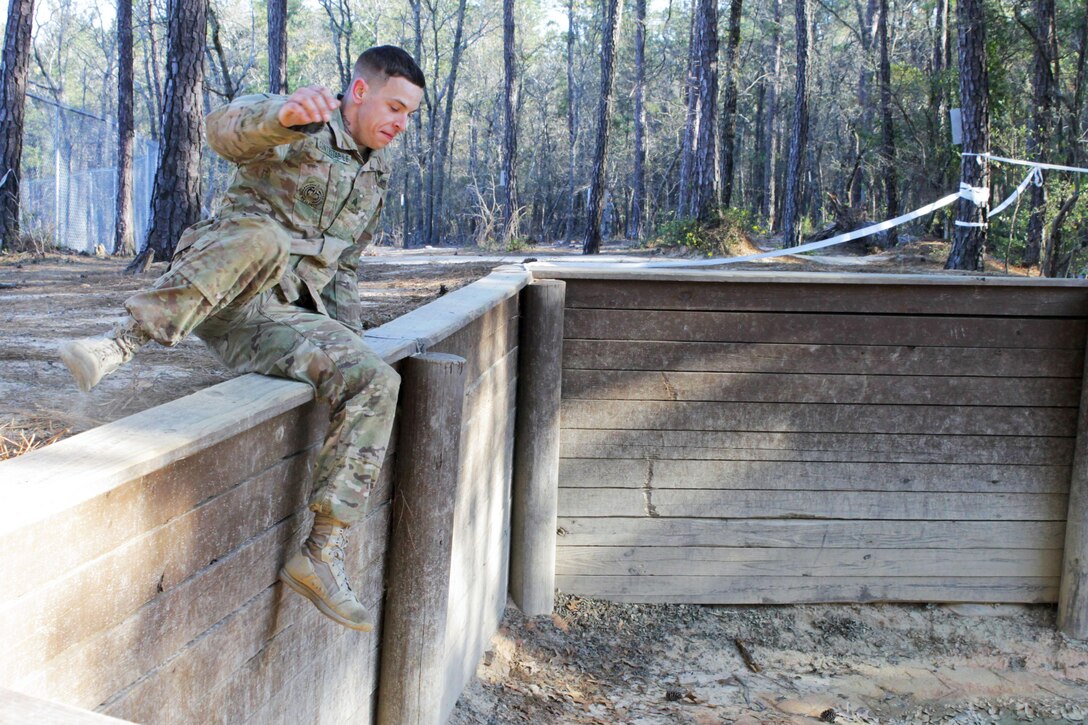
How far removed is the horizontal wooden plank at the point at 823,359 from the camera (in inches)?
204

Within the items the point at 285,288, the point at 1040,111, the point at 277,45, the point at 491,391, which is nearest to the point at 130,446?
the point at 285,288

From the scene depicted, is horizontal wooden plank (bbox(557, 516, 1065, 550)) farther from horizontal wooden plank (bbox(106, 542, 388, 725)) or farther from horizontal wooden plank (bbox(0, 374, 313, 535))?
horizontal wooden plank (bbox(0, 374, 313, 535))

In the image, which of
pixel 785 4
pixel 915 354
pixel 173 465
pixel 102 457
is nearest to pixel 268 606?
pixel 173 465

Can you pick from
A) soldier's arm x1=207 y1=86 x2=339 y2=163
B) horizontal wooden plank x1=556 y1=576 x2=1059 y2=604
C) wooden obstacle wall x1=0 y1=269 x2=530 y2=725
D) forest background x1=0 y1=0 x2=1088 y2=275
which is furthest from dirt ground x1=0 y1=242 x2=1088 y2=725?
forest background x1=0 y1=0 x2=1088 y2=275

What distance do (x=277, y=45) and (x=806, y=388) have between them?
14.6m

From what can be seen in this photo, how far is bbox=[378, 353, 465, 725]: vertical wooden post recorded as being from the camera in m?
2.77

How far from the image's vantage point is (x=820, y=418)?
208 inches

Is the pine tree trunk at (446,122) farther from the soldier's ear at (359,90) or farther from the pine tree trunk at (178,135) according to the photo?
the soldier's ear at (359,90)

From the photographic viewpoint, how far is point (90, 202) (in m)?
17.8

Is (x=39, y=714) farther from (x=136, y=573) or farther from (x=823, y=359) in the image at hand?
(x=823, y=359)

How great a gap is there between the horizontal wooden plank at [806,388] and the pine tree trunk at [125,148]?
10124mm

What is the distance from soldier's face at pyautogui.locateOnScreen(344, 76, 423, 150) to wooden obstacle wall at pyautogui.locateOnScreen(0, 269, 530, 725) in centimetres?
55

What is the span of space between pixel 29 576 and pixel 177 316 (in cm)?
98

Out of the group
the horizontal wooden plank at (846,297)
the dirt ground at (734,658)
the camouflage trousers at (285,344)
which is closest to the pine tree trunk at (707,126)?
the horizontal wooden plank at (846,297)
